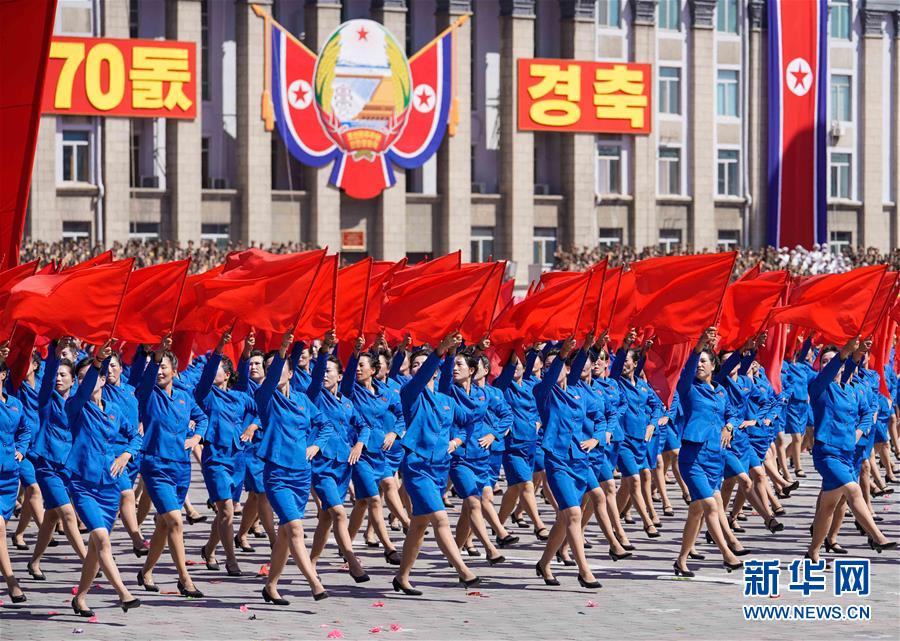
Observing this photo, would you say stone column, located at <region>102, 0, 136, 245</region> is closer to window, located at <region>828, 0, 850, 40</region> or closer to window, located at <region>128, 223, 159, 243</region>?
window, located at <region>128, 223, 159, 243</region>

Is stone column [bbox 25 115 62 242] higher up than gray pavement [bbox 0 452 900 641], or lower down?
higher up

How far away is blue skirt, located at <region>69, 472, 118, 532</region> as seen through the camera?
13107mm

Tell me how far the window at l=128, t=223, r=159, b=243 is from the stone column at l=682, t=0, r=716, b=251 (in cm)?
1651

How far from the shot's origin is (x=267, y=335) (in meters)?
17.3

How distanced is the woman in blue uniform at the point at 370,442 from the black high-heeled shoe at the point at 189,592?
2.32 meters

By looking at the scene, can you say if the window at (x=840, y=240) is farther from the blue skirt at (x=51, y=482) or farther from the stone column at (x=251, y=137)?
the blue skirt at (x=51, y=482)

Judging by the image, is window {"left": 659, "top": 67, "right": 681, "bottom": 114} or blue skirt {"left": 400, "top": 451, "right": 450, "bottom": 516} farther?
window {"left": 659, "top": 67, "right": 681, "bottom": 114}

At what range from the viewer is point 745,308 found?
18.6 metres

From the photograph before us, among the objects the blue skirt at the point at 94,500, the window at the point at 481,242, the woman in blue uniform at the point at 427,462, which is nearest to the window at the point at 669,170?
the window at the point at 481,242

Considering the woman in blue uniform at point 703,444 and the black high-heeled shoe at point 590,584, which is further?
the woman in blue uniform at point 703,444

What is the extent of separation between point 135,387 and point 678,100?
1583 inches

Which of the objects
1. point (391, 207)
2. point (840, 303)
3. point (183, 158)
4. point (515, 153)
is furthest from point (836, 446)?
point (515, 153)

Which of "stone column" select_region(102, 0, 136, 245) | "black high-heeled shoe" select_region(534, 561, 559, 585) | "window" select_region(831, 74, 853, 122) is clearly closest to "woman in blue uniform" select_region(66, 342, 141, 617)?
"black high-heeled shoe" select_region(534, 561, 559, 585)

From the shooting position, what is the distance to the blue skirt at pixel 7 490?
13.7 m
